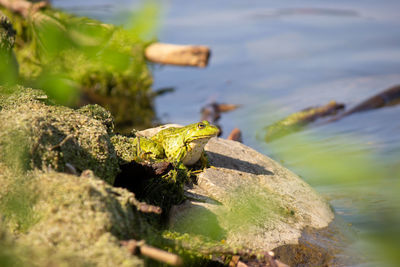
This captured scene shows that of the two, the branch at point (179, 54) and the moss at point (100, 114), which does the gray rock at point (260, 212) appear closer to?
the moss at point (100, 114)

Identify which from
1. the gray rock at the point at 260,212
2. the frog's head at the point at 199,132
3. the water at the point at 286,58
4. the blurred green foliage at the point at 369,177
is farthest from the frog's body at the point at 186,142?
the blurred green foliage at the point at 369,177

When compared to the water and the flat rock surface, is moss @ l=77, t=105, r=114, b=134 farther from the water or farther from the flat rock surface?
the water

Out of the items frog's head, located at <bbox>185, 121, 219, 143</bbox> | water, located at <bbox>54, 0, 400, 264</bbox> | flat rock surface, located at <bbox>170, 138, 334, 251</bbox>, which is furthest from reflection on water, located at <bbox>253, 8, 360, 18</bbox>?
frog's head, located at <bbox>185, 121, 219, 143</bbox>

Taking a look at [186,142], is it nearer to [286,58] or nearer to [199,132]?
[199,132]

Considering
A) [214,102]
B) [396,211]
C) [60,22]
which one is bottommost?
[214,102]

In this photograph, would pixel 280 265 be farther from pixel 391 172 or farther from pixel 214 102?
pixel 214 102

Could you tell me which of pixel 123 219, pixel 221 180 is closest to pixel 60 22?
pixel 123 219

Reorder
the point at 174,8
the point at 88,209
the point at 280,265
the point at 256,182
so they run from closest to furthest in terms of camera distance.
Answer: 1. the point at 88,209
2. the point at 280,265
3. the point at 256,182
4. the point at 174,8
